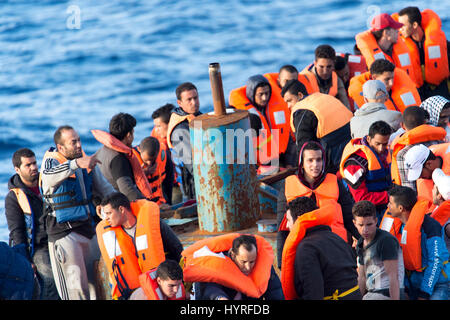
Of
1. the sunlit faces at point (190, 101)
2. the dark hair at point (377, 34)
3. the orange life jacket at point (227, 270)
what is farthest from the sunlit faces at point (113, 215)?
the dark hair at point (377, 34)

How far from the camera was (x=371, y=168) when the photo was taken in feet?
24.8

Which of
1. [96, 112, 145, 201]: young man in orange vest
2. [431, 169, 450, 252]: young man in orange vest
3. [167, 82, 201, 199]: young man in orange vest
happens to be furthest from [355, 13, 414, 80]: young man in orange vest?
[96, 112, 145, 201]: young man in orange vest

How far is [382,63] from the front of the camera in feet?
32.4

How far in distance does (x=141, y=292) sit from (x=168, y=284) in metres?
0.34

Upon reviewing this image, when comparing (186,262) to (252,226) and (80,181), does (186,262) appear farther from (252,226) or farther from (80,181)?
(252,226)

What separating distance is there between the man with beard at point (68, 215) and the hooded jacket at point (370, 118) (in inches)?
115

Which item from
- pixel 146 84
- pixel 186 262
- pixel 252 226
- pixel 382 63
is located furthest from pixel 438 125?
pixel 146 84

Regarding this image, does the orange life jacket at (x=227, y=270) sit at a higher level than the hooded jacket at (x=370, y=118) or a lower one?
lower

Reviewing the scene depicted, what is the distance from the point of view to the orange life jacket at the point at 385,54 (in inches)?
446

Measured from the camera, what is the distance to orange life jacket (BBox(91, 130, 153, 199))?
8.09 m

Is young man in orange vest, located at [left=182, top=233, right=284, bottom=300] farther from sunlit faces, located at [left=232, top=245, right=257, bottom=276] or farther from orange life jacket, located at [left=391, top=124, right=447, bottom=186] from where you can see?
orange life jacket, located at [left=391, top=124, right=447, bottom=186]

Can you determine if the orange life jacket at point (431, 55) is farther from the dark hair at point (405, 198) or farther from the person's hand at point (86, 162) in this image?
the person's hand at point (86, 162)

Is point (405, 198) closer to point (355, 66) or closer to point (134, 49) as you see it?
point (355, 66)
